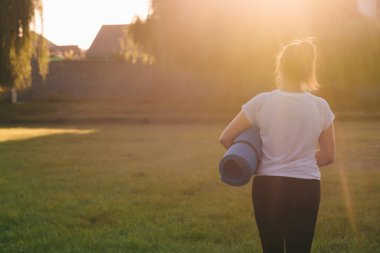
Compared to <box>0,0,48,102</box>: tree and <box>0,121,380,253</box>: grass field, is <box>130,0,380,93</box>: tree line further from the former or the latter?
<box>0,121,380,253</box>: grass field

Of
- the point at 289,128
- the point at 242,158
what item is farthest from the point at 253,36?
the point at 242,158

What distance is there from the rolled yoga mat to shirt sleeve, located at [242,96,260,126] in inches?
Result: 2.9

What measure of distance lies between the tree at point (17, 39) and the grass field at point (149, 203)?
9383 millimetres

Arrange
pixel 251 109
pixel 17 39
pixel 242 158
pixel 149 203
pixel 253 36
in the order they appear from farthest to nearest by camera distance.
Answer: pixel 253 36 → pixel 17 39 → pixel 149 203 → pixel 251 109 → pixel 242 158

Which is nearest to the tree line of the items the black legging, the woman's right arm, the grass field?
the grass field

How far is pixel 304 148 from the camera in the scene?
122 inches

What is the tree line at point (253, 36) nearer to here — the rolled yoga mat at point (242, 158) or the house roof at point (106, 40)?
the rolled yoga mat at point (242, 158)

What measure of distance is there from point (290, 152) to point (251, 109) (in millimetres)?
320

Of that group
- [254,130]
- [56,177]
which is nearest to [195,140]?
[56,177]

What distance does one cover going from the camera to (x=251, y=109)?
313 cm

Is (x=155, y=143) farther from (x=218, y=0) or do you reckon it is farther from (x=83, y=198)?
(x=218, y=0)

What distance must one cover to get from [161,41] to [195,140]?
11089 millimetres

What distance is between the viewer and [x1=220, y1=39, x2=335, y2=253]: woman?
10.0ft

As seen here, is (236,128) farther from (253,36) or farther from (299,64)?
(253,36)
